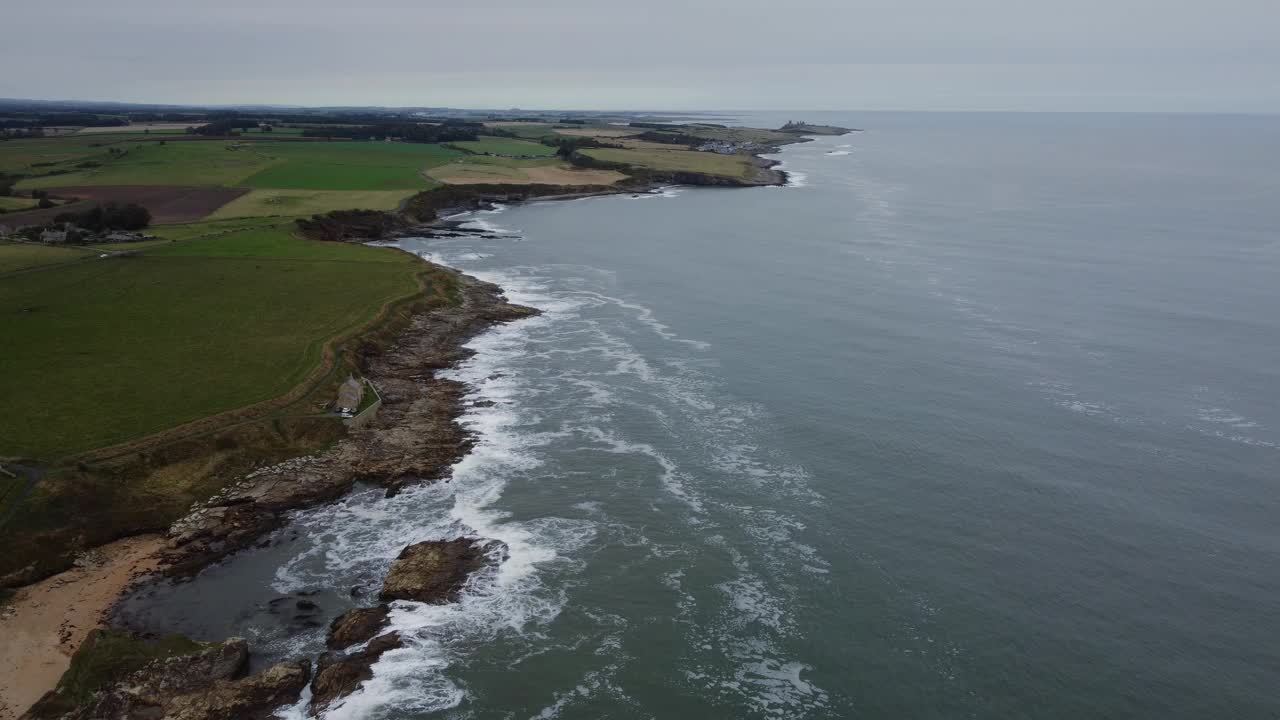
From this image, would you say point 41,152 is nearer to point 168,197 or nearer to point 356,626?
point 168,197

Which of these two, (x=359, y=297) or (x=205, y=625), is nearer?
(x=205, y=625)

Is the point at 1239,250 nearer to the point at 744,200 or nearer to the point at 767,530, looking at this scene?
the point at 744,200

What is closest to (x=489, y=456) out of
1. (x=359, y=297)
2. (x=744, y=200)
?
(x=359, y=297)

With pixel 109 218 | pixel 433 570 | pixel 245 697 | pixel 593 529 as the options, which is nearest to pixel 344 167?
pixel 109 218

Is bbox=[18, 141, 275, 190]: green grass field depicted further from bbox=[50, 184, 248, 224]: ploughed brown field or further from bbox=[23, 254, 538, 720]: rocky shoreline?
bbox=[23, 254, 538, 720]: rocky shoreline

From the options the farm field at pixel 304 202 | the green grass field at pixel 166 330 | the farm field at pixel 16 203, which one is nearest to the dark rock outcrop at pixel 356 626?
the green grass field at pixel 166 330

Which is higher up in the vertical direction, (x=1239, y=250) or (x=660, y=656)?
(x=1239, y=250)

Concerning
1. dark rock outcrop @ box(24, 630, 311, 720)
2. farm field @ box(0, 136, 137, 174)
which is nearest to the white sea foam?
dark rock outcrop @ box(24, 630, 311, 720)

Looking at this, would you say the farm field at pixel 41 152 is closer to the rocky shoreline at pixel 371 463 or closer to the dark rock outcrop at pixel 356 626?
the rocky shoreline at pixel 371 463
